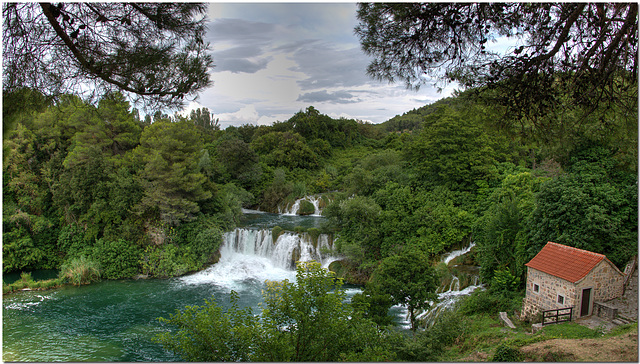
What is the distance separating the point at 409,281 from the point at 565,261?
3.90m

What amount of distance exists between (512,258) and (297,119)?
25.9 meters

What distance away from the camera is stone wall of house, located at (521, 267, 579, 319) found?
856 cm

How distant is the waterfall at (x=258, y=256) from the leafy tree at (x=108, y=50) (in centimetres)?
1077

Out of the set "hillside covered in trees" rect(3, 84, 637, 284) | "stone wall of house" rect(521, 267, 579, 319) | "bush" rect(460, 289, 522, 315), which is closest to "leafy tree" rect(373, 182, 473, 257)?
"hillside covered in trees" rect(3, 84, 637, 284)

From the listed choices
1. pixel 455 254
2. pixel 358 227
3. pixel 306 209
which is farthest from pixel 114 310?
Answer: pixel 306 209

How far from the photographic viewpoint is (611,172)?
1073cm

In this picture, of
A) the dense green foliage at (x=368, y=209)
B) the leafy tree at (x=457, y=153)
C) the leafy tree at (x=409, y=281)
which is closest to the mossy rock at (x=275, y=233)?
the dense green foliage at (x=368, y=209)

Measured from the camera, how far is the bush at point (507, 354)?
248 inches

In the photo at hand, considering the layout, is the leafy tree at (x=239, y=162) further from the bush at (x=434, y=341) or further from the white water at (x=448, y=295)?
the bush at (x=434, y=341)

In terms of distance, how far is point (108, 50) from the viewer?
4.80 meters

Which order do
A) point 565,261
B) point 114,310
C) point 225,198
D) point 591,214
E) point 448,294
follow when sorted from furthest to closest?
1. point 225,198
2. point 114,310
3. point 448,294
4. point 591,214
5. point 565,261

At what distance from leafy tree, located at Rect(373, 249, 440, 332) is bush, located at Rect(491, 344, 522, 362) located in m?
2.46

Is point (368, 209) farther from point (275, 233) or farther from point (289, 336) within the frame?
point (289, 336)

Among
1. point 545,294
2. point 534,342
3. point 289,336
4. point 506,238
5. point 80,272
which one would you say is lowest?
point 80,272
